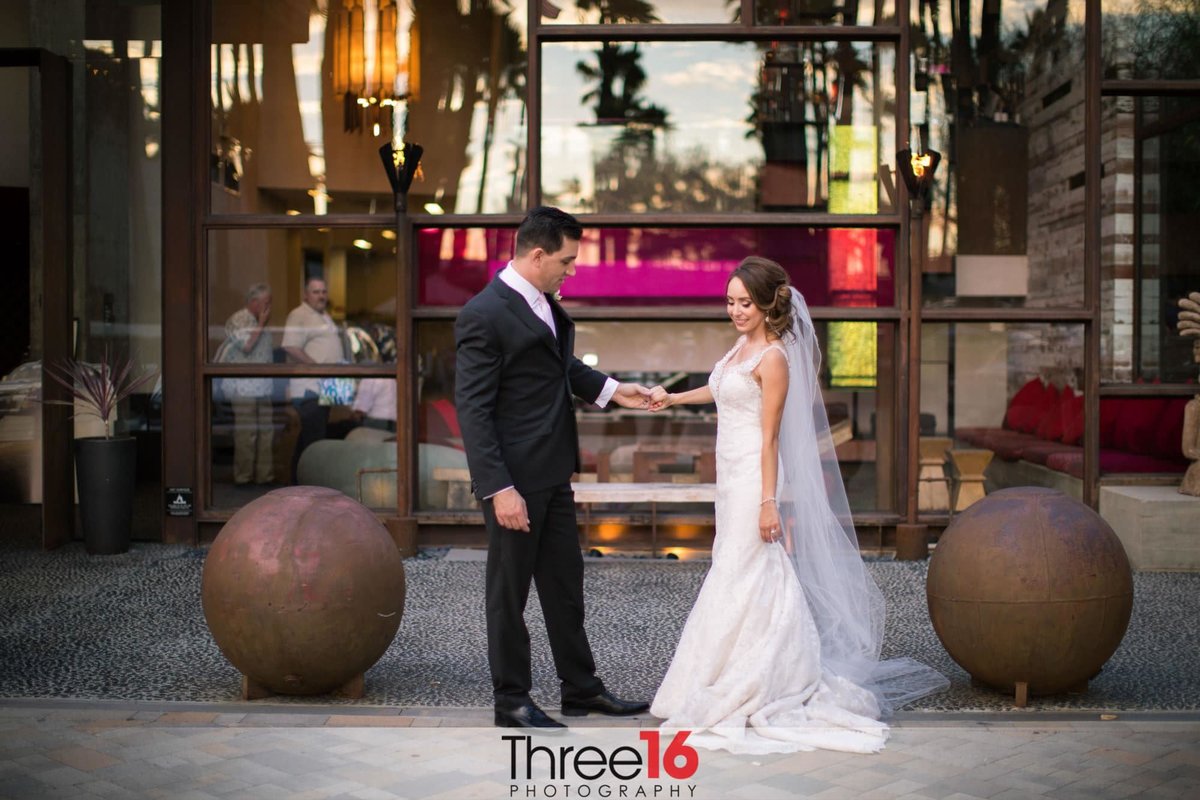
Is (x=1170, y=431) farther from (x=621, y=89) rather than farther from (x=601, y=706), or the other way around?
(x=601, y=706)

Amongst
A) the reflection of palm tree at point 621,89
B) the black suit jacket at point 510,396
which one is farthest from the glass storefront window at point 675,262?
the black suit jacket at point 510,396

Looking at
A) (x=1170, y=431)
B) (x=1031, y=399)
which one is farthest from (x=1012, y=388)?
(x=1170, y=431)

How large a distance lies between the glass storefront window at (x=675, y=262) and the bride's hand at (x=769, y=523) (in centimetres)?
483

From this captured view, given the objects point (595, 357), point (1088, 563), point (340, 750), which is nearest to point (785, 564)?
point (1088, 563)

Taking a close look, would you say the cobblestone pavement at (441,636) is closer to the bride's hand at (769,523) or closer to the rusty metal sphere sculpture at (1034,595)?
the rusty metal sphere sculpture at (1034,595)

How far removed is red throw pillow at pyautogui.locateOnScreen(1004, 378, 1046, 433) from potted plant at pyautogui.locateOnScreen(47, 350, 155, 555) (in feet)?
22.7

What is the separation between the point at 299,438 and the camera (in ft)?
35.3

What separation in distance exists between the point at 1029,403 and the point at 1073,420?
0.37 metres

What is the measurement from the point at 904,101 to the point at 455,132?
358 cm

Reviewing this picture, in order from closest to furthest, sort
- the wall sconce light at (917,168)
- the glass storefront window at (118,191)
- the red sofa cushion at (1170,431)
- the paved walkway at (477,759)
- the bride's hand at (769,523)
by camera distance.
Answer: the paved walkway at (477,759) < the bride's hand at (769,523) < the wall sconce light at (917,168) < the red sofa cushion at (1170,431) < the glass storefront window at (118,191)

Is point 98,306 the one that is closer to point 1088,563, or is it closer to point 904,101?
point 904,101

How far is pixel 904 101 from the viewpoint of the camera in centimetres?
1046

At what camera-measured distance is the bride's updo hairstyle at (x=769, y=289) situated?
5930mm

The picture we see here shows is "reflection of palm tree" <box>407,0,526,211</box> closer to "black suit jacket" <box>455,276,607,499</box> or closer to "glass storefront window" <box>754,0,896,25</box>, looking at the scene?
"glass storefront window" <box>754,0,896,25</box>
